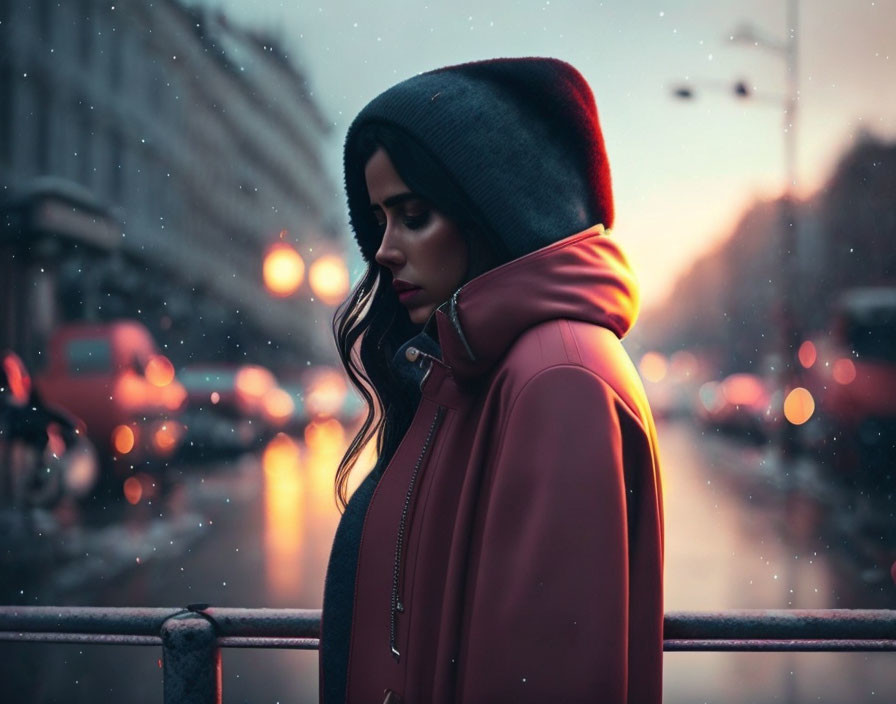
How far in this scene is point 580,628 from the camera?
3.92 ft

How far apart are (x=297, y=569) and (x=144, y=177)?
75.6 ft

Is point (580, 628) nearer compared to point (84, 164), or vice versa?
point (580, 628)

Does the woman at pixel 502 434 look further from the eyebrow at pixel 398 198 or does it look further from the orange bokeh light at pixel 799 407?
the orange bokeh light at pixel 799 407

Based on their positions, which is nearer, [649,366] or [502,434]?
[502,434]

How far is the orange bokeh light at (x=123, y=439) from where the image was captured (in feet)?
36.8

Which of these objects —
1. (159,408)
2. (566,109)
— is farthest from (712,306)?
(566,109)

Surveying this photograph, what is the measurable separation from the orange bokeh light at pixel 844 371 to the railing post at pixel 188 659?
11.0m

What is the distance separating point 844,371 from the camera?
39.3 feet

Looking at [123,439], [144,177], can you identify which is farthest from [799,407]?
[144,177]

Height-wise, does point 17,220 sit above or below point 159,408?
above

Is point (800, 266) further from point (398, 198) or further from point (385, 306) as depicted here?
point (398, 198)

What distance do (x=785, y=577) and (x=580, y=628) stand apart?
722 centimetres

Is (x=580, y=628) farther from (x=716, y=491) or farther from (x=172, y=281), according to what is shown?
(x=172, y=281)

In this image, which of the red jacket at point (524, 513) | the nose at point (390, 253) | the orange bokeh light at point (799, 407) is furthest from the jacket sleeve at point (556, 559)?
the orange bokeh light at point (799, 407)
